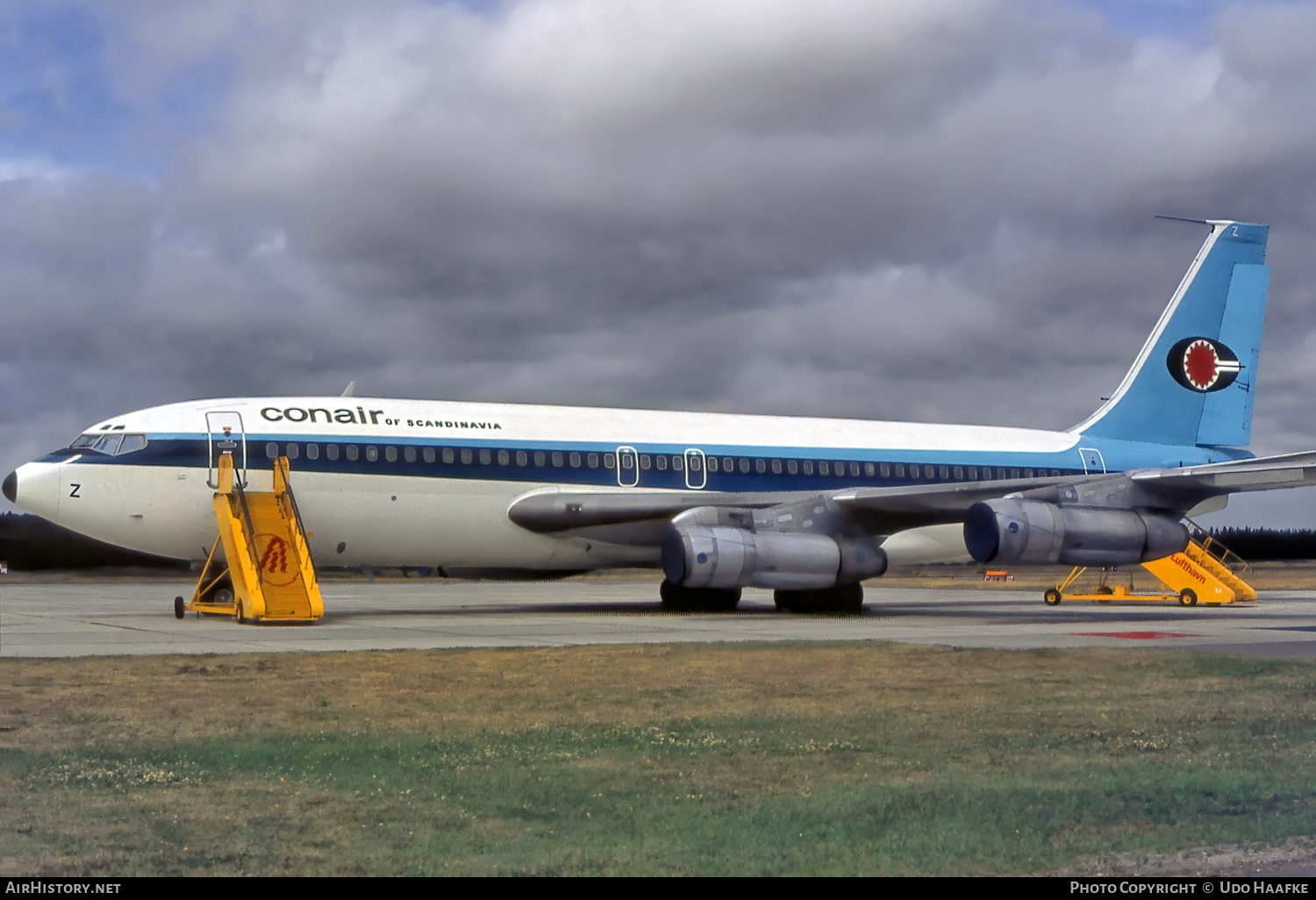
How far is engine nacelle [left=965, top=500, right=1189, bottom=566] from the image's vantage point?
2144cm

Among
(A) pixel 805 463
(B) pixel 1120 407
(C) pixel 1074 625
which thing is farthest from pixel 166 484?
(B) pixel 1120 407

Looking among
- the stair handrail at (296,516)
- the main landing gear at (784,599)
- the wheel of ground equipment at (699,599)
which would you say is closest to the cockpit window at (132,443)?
the stair handrail at (296,516)

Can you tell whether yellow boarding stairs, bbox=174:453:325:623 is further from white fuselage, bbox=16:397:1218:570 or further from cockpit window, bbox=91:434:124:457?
cockpit window, bbox=91:434:124:457

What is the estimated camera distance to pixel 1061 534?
71.4ft

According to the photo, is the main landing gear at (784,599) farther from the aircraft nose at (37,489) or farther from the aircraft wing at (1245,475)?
the aircraft nose at (37,489)

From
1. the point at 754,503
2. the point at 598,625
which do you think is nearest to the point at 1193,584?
the point at 754,503

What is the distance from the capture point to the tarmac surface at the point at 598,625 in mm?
16094

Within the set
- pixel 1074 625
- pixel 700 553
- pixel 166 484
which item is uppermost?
pixel 166 484

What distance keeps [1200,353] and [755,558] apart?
51.6ft

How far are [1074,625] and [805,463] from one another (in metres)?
7.39

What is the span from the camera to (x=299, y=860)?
5.31m

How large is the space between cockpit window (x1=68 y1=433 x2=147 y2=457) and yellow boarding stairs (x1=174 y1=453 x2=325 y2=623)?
1561 mm

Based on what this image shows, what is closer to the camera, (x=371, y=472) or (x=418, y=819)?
(x=418, y=819)
